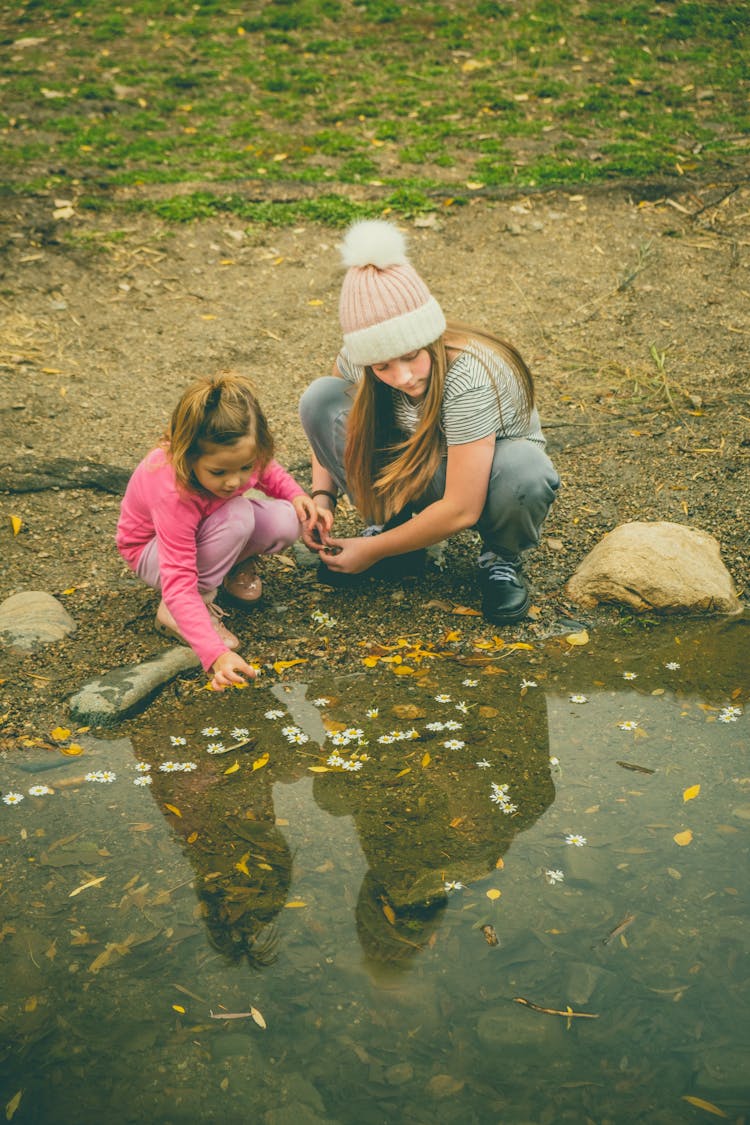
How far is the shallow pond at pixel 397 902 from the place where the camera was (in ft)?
6.27

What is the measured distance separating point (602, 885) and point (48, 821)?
148 centimetres

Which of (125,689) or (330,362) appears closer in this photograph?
(125,689)

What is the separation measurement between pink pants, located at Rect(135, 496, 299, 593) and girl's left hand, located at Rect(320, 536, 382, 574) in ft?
0.57

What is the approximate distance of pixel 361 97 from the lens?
8.05 meters

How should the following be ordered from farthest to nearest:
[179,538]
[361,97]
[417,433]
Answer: [361,97] < [417,433] < [179,538]

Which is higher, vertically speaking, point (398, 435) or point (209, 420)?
point (209, 420)

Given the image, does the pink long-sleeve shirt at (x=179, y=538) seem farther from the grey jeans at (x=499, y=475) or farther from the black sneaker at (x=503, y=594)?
the black sneaker at (x=503, y=594)

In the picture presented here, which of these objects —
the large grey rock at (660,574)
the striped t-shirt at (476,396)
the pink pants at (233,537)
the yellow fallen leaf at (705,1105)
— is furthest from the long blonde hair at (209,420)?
the yellow fallen leaf at (705,1105)

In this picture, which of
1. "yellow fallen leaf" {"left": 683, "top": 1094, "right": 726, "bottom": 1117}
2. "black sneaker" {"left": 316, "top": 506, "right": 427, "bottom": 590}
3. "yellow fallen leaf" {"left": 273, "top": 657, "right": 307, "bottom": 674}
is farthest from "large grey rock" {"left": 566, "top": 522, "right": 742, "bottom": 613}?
"yellow fallen leaf" {"left": 683, "top": 1094, "right": 726, "bottom": 1117}

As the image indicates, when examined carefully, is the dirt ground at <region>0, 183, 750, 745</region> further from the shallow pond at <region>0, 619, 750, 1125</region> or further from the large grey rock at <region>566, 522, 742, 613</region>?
the shallow pond at <region>0, 619, 750, 1125</region>

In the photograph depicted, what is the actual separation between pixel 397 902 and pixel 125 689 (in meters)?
1.19

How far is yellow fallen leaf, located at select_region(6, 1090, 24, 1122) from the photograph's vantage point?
72.6 inches

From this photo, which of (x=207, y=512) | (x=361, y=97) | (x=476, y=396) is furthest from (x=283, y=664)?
(x=361, y=97)

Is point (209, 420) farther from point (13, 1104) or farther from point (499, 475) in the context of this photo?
point (13, 1104)
